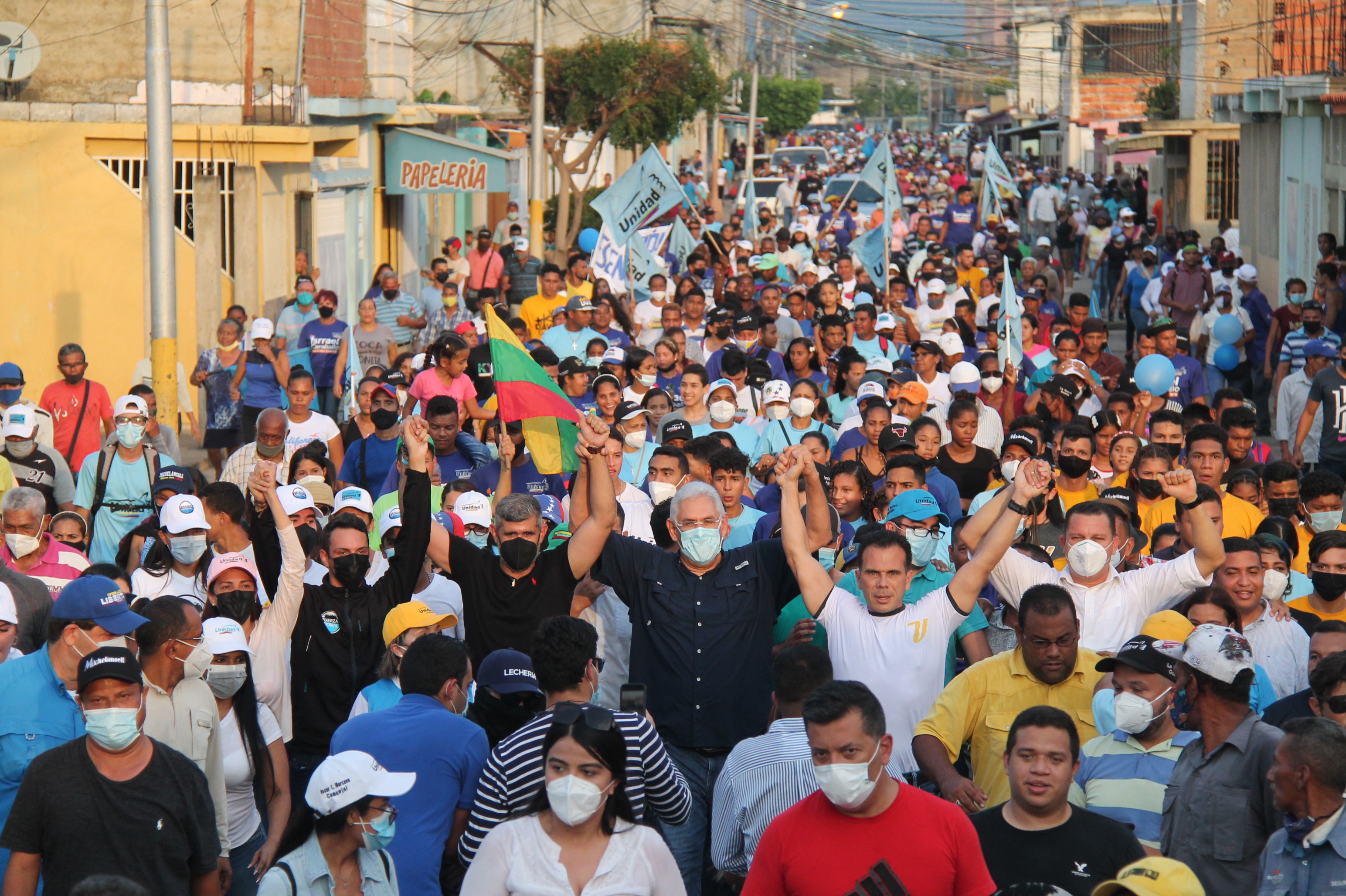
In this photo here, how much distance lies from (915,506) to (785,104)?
82.4m

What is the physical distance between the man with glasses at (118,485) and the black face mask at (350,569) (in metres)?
3.49

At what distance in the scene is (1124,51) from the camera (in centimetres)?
6612

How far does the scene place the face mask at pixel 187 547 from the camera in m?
7.18

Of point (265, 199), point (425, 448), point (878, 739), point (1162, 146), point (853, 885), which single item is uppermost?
point (1162, 146)

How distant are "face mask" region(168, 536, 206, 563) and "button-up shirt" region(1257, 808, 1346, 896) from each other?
15.4 feet

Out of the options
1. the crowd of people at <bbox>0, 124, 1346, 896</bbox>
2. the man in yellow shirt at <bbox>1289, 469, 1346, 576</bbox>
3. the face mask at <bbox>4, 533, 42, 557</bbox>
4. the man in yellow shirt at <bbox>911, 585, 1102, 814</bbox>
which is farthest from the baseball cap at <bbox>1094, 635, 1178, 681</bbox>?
the face mask at <bbox>4, 533, 42, 557</bbox>

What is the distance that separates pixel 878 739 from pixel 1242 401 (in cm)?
803

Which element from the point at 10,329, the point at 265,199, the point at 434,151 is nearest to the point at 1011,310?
the point at 265,199

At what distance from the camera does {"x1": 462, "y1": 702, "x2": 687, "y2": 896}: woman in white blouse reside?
422 cm

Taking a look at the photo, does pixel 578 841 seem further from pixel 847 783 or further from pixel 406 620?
pixel 406 620

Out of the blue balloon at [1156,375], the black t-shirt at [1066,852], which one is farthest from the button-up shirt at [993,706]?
the blue balloon at [1156,375]

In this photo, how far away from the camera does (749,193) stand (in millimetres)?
28000

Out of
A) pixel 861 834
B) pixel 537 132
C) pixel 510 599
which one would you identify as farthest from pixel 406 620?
pixel 537 132

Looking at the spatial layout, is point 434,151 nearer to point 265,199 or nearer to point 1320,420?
point 265,199
